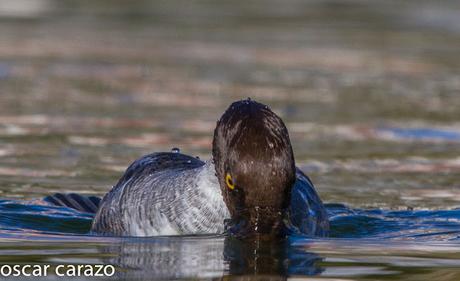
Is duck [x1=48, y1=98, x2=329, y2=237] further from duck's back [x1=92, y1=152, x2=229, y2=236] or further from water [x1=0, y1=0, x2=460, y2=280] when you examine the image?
water [x1=0, y1=0, x2=460, y2=280]

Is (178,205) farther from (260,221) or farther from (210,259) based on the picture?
(260,221)

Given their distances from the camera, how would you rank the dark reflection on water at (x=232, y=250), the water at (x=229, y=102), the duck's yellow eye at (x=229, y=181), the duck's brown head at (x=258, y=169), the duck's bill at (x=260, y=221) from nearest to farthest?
the dark reflection on water at (x=232, y=250) < the duck's brown head at (x=258, y=169) < the duck's bill at (x=260, y=221) < the duck's yellow eye at (x=229, y=181) < the water at (x=229, y=102)

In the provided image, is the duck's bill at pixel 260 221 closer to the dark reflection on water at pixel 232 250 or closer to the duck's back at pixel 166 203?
the dark reflection on water at pixel 232 250

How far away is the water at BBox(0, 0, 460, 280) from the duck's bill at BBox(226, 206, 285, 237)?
107mm

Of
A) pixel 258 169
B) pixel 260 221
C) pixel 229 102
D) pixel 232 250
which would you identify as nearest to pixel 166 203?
pixel 232 250

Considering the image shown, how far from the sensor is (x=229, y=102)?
18.2 meters

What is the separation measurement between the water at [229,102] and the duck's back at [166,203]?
0.17 metres

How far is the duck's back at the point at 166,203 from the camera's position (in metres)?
9.38

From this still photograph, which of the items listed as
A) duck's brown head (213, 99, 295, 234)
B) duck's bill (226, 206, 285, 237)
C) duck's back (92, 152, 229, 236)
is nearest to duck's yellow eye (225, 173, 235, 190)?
duck's brown head (213, 99, 295, 234)

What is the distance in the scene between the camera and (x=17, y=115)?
661 inches

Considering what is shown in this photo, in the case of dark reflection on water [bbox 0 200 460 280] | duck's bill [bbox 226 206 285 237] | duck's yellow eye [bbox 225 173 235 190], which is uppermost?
duck's yellow eye [bbox 225 173 235 190]

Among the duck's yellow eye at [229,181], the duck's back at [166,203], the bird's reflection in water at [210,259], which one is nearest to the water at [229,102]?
the bird's reflection in water at [210,259]

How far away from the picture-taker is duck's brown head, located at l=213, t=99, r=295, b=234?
864cm

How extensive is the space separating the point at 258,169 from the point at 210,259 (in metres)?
0.75
